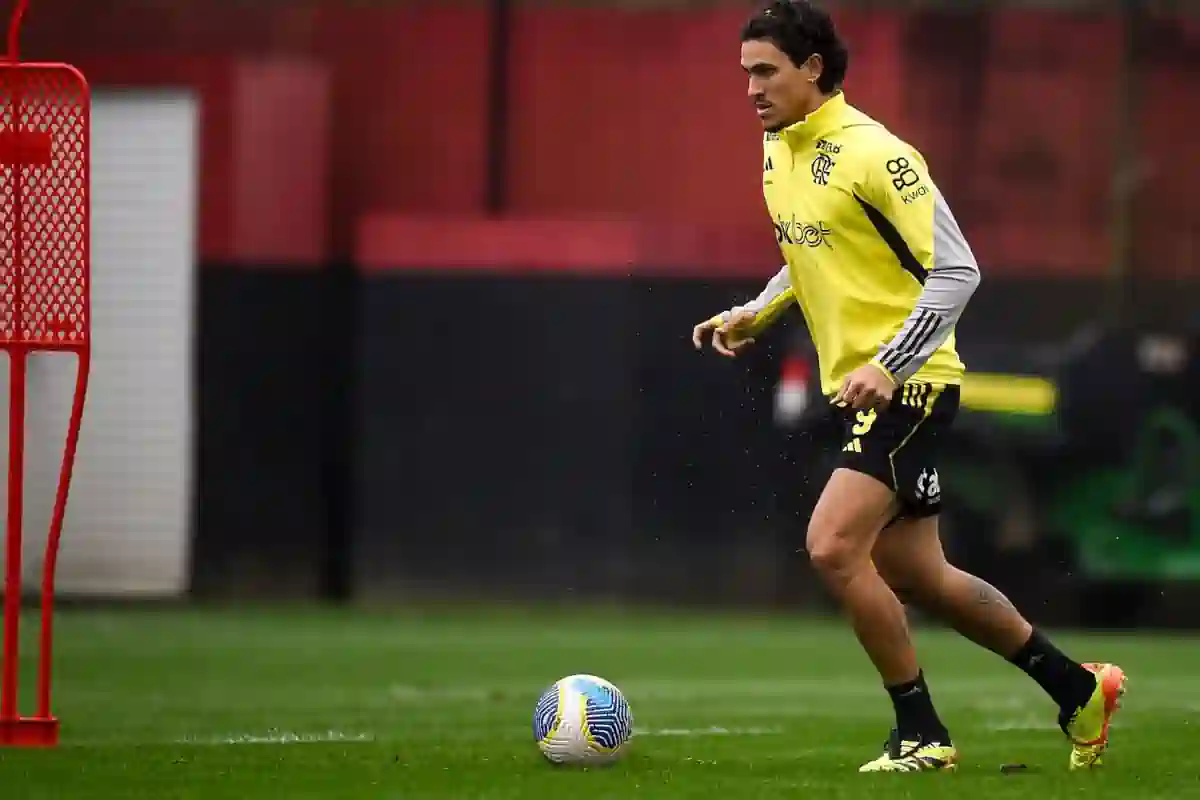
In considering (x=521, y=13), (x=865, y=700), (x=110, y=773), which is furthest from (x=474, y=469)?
(x=110, y=773)

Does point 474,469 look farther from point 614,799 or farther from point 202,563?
point 614,799

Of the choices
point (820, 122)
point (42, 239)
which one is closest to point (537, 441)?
point (42, 239)

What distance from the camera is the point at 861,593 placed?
6.98 metres

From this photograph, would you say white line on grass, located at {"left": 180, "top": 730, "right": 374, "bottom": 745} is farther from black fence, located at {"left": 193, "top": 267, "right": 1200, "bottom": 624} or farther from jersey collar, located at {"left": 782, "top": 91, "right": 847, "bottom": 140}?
black fence, located at {"left": 193, "top": 267, "right": 1200, "bottom": 624}

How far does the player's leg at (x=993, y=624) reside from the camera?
23.6ft

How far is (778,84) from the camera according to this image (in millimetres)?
7180

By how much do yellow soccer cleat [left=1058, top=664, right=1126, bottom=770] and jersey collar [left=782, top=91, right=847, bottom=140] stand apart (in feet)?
6.09

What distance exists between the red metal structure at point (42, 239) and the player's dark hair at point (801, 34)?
7.88 feet

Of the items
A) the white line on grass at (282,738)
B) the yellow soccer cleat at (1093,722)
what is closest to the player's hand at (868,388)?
the yellow soccer cleat at (1093,722)

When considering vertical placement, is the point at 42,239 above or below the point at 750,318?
above

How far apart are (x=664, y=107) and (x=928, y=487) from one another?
1203 centimetres

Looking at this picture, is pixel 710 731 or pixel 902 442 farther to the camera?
pixel 710 731

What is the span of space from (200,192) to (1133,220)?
7.22m

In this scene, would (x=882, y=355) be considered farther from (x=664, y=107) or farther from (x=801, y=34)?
(x=664, y=107)
